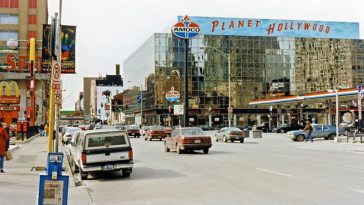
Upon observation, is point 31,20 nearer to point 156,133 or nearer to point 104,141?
point 156,133

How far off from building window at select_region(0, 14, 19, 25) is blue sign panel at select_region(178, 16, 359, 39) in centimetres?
3087

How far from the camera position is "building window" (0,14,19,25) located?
277ft

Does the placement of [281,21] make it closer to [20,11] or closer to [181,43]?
[181,43]

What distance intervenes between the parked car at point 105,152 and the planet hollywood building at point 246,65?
250 ft

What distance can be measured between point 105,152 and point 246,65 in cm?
8552

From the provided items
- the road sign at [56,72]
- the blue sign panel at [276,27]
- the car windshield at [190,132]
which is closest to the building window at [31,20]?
the blue sign panel at [276,27]

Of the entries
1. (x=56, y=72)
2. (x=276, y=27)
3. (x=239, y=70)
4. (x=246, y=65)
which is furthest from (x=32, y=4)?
(x=56, y=72)

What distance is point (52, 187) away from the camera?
25.8 feet

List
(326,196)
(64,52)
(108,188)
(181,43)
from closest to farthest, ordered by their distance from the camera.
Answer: (326,196) < (108,188) < (64,52) < (181,43)

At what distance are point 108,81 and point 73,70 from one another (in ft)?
592

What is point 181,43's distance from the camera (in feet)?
309

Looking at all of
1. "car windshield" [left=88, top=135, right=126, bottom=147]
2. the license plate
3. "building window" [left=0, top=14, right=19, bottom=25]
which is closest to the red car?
"car windshield" [left=88, top=135, right=126, bottom=147]

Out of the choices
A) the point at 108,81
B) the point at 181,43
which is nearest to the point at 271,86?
the point at 181,43

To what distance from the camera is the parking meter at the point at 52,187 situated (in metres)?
7.80
